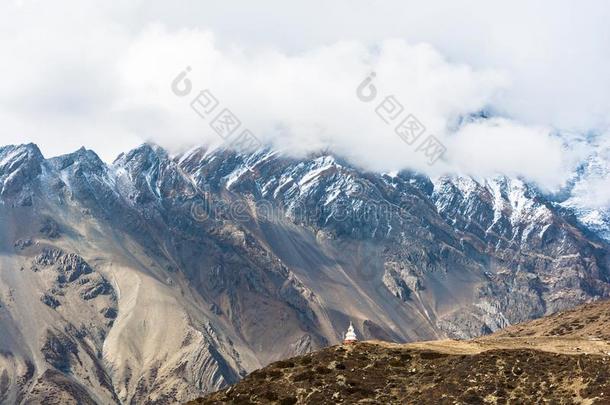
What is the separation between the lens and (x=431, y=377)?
89.6m

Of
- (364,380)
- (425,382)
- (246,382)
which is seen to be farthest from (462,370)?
(246,382)

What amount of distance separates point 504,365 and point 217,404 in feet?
101

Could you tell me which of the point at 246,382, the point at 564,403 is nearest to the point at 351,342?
the point at 246,382

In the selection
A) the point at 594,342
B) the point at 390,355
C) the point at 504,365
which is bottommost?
the point at 594,342

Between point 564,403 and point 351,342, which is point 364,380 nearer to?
point 351,342

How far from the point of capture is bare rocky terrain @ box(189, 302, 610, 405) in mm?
82375

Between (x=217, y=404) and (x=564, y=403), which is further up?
(x=217, y=404)

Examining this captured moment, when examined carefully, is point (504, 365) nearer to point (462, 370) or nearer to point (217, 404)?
point (462, 370)

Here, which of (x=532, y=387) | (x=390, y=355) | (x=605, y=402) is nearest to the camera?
(x=605, y=402)

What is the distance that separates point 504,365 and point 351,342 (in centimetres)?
2147

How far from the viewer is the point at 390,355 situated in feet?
322

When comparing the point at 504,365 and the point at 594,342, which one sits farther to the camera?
the point at 594,342

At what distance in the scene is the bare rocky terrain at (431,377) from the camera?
270 ft

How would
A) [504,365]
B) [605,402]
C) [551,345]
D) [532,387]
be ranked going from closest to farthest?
[605,402] < [532,387] < [504,365] < [551,345]
